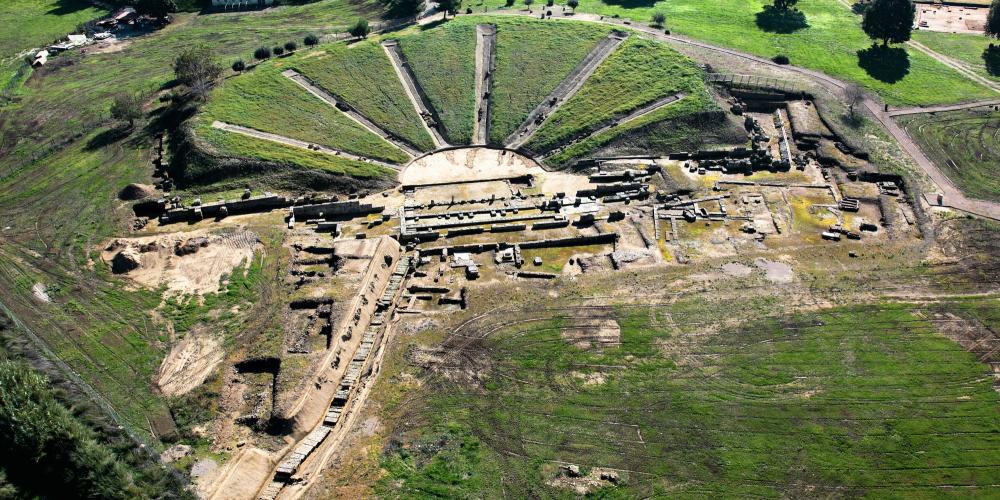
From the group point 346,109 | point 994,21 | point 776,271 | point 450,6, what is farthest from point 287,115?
point 994,21

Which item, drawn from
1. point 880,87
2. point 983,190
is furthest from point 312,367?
point 880,87

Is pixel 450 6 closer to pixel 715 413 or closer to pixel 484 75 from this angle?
pixel 484 75

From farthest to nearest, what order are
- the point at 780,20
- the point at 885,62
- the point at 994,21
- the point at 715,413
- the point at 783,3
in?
the point at 783,3 → the point at 780,20 → the point at 994,21 → the point at 885,62 → the point at 715,413

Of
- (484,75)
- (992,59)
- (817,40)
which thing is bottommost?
(484,75)

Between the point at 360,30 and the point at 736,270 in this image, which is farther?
the point at 360,30

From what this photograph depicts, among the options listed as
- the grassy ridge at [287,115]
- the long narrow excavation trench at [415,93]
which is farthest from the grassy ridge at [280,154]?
the long narrow excavation trench at [415,93]

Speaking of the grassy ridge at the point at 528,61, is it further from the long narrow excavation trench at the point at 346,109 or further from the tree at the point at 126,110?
the tree at the point at 126,110
